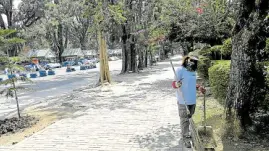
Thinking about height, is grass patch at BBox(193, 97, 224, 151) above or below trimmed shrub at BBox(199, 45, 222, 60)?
below

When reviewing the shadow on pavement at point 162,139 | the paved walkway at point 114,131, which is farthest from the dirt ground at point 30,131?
the shadow on pavement at point 162,139

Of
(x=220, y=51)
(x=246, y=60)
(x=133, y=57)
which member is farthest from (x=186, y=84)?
(x=133, y=57)

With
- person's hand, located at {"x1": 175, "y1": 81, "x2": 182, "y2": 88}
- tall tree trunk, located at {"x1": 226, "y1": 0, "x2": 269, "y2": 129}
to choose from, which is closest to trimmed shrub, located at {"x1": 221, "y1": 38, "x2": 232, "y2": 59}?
tall tree trunk, located at {"x1": 226, "y1": 0, "x2": 269, "y2": 129}

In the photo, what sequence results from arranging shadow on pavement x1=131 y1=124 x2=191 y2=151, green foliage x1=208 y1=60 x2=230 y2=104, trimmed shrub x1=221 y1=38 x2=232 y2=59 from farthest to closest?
1. trimmed shrub x1=221 y1=38 x2=232 y2=59
2. green foliage x1=208 y1=60 x2=230 y2=104
3. shadow on pavement x1=131 y1=124 x2=191 y2=151

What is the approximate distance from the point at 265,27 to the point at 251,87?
1106mm

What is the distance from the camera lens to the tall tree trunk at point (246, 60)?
5254mm

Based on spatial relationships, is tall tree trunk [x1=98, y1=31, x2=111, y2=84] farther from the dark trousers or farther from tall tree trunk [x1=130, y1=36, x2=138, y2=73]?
the dark trousers

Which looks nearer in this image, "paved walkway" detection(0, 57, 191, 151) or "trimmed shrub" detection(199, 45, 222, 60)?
"paved walkway" detection(0, 57, 191, 151)

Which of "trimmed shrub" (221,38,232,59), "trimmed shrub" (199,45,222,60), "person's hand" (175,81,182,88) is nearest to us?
"person's hand" (175,81,182,88)

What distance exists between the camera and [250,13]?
546 cm

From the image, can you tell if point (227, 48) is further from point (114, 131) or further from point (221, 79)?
point (114, 131)

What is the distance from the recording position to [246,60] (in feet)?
17.6

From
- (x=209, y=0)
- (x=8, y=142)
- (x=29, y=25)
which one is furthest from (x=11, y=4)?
(x=8, y=142)

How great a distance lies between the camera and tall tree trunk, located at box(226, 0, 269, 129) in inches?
207
